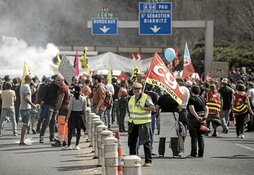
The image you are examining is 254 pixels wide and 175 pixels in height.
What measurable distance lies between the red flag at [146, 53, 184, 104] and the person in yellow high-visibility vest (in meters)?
1.19

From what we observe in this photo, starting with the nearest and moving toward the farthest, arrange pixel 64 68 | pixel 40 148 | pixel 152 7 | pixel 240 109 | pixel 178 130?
pixel 178 130
pixel 40 148
pixel 64 68
pixel 240 109
pixel 152 7

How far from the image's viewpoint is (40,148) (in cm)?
1817

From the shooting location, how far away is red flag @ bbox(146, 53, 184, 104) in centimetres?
1562

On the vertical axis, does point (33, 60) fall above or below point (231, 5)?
below

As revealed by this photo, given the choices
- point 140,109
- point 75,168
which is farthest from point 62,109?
point 140,109

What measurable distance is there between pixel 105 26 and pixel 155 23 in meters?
3.36

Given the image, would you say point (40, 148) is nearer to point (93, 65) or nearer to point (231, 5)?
point (93, 65)

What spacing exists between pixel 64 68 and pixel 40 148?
3.00 meters

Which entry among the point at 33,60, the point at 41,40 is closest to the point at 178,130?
the point at 33,60

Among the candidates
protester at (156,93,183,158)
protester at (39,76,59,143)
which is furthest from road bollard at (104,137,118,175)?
protester at (39,76,59,143)

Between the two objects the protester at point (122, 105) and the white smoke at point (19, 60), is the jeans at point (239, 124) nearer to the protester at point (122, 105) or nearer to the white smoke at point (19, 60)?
the protester at point (122, 105)

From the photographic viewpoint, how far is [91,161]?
1554 cm

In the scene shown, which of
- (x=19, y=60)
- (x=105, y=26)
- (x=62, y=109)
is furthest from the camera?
(x=19, y=60)

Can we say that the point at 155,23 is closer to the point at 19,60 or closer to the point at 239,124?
the point at 19,60
